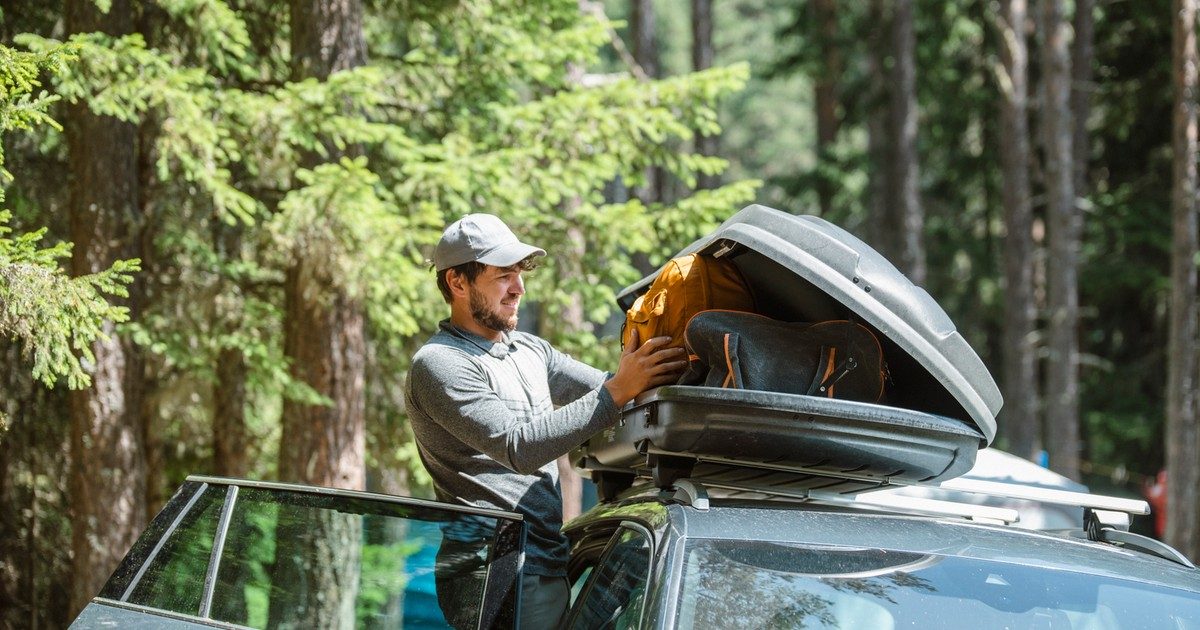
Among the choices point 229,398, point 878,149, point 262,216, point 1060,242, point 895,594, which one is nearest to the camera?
point 895,594

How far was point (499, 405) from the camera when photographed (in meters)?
3.73

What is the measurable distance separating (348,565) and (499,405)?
639 mm

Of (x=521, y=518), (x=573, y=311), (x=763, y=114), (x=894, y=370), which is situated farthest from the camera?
(x=763, y=114)

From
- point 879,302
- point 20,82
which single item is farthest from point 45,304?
point 879,302

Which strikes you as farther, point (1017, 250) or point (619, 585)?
point (1017, 250)

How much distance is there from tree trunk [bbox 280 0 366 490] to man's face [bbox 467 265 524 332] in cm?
410

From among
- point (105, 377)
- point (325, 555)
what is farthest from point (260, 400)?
point (325, 555)

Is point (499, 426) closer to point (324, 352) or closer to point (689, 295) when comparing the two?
point (689, 295)

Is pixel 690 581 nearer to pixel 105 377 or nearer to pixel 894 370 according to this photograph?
pixel 894 370

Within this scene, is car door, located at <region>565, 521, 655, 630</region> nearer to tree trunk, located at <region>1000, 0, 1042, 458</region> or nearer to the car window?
the car window

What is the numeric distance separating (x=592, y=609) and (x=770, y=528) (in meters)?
0.61

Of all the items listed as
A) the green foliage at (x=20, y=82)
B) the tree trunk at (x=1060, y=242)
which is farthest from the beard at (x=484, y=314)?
the tree trunk at (x=1060, y=242)

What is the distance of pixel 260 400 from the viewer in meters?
12.1

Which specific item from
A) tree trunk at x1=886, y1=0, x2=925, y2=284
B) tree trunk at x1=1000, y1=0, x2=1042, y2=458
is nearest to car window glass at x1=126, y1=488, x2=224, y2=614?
tree trunk at x1=886, y1=0, x2=925, y2=284
